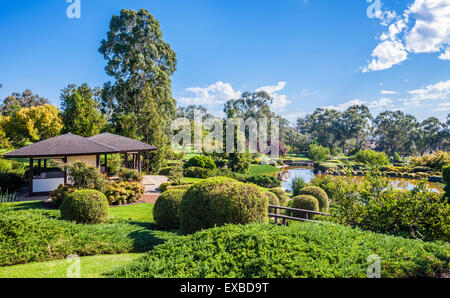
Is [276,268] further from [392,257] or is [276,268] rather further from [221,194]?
[221,194]

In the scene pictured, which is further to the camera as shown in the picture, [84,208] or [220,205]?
[84,208]

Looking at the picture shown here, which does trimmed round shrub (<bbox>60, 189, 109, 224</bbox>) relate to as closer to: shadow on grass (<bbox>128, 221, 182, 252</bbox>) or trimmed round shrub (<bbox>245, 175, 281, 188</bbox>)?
shadow on grass (<bbox>128, 221, 182, 252</bbox>)

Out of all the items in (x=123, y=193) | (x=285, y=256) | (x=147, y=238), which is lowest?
(x=147, y=238)

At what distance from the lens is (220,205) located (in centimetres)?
576

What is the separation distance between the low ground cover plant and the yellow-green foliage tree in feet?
97.7

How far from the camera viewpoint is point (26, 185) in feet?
50.7

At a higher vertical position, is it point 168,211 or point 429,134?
point 429,134

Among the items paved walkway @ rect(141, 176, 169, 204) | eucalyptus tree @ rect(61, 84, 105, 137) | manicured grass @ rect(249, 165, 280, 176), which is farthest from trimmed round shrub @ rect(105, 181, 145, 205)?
manicured grass @ rect(249, 165, 280, 176)

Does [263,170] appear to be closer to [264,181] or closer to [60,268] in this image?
[264,181]

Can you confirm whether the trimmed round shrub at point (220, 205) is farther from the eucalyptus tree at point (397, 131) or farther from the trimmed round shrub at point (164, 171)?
the eucalyptus tree at point (397, 131)

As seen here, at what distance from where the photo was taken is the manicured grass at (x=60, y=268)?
4121mm

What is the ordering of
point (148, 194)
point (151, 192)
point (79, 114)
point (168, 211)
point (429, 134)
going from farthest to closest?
point (429, 134) < point (79, 114) < point (151, 192) < point (148, 194) < point (168, 211)

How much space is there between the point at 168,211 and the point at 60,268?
11.2 feet

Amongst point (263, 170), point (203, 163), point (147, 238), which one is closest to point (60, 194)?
point (147, 238)
